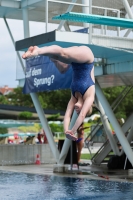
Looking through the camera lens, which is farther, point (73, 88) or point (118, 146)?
point (118, 146)

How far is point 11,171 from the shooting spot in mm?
24625

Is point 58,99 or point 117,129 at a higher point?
point 117,129

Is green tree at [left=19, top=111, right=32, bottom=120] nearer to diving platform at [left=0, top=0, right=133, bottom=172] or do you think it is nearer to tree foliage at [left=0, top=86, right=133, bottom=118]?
tree foliage at [left=0, top=86, right=133, bottom=118]

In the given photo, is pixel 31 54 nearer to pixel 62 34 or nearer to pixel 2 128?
pixel 62 34

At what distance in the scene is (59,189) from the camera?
17.8 m

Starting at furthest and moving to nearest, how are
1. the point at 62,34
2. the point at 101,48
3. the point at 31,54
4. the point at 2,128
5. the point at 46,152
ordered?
the point at 2,128
the point at 46,152
the point at 101,48
the point at 62,34
the point at 31,54

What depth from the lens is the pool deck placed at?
21.4 meters

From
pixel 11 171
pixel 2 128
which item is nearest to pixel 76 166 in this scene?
pixel 11 171

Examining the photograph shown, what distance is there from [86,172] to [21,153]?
20.2 feet

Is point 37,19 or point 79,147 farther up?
point 37,19

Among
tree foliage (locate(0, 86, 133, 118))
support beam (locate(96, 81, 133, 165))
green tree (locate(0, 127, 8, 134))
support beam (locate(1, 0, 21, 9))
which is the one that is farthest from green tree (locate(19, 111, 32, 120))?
support beam (locate(96, 81, 133, 165))

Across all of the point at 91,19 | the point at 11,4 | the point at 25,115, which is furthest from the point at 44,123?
the point at 25,115

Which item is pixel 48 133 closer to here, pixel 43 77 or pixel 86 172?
pixel 86 172

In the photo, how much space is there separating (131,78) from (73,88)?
14.9 meters
